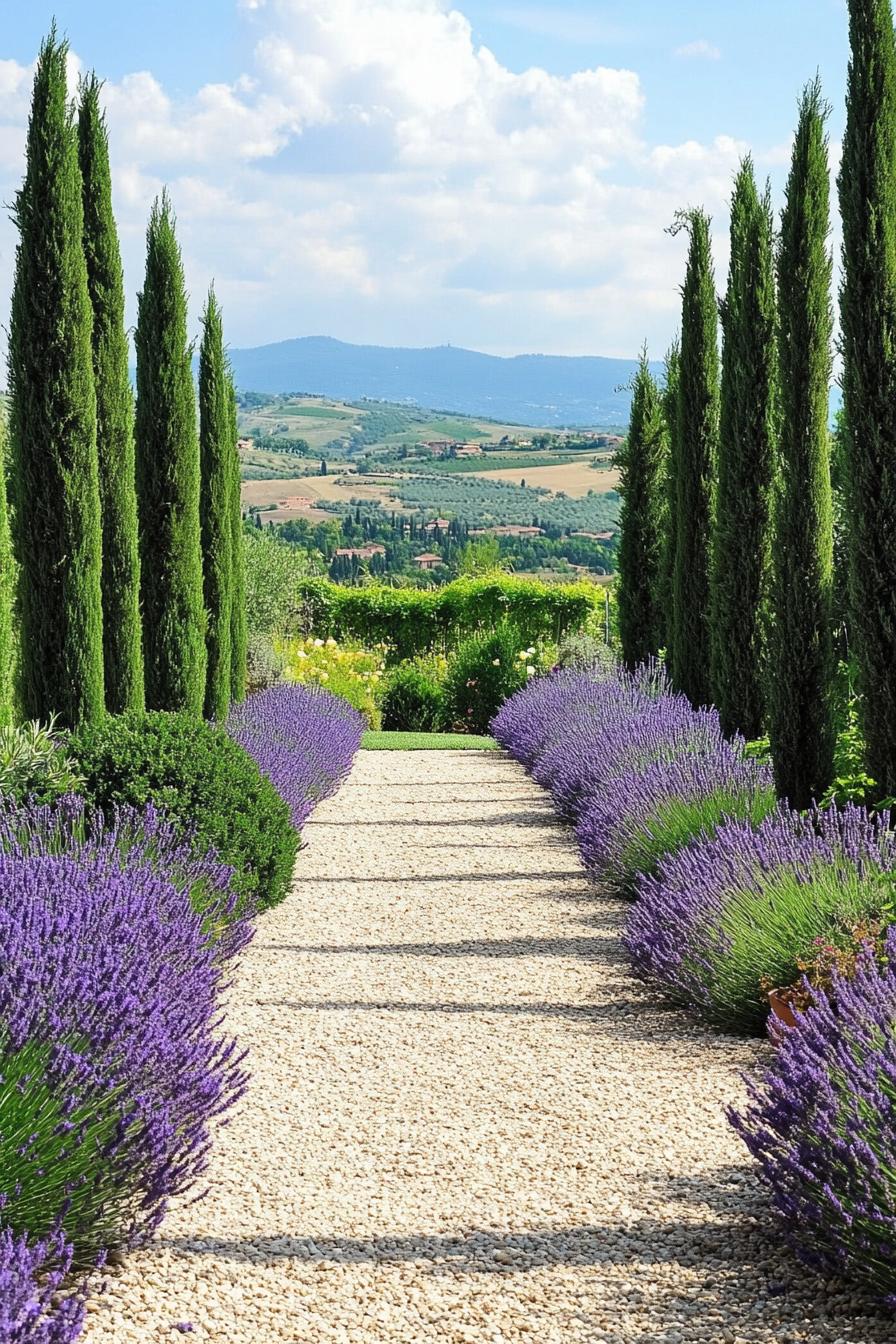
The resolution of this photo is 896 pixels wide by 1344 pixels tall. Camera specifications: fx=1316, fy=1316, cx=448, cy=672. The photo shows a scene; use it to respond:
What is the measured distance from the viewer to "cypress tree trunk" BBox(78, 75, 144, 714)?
30.4 feet

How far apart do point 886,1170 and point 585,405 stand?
4684 inches

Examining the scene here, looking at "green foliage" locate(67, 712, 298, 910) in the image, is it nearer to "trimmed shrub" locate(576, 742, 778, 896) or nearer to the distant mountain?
"trimmed shrub" locate(576, 742, 778, 896)

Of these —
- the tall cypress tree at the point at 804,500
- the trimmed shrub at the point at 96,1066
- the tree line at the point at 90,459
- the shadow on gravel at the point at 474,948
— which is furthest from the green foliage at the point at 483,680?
the trimmed shrub at the point at 96,1066

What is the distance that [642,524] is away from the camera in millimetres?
14461

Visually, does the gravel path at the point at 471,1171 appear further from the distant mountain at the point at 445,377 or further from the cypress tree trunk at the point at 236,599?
the distant mountain at the point at 445,377

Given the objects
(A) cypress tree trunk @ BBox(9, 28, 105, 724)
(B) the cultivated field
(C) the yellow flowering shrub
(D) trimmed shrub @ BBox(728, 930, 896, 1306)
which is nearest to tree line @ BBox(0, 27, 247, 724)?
(A) cypress tree trunk @ BBox(9, 28, 105, 724)

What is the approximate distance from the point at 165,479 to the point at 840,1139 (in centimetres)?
857

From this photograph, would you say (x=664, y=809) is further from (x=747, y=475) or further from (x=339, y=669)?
(x=339, y=669)

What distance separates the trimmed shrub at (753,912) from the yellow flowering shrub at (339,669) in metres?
11.4

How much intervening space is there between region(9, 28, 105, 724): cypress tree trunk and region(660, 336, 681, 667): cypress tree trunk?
5771 millimetres

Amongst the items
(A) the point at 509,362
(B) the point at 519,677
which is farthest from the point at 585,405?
(B) the point at 519,677

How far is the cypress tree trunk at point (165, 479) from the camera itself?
10344mm

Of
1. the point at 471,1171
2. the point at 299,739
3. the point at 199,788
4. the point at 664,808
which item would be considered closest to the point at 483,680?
the point at 299,739

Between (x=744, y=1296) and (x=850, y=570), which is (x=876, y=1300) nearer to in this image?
(x=744, y=1296)
